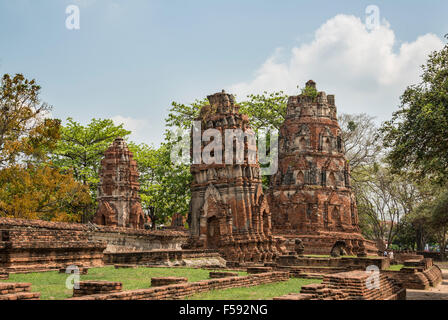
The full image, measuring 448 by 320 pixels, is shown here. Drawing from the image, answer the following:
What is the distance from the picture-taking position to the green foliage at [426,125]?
16453 millimetres

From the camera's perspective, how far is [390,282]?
14.1m

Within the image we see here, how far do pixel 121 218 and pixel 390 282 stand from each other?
21.3m

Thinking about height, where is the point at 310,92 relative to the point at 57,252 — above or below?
above

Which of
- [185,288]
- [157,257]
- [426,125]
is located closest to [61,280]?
[185,288]

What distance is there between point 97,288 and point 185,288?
195 cm

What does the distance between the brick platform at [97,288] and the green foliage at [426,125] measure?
12107 mm

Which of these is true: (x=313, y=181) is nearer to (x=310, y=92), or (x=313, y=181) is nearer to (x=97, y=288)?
(x=310, y=92)

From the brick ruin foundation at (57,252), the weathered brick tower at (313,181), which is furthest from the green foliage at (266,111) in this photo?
the brick ruin foundation at (57,252)

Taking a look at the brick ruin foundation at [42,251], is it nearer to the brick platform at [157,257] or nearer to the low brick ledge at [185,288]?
the brick platform at [157,257]

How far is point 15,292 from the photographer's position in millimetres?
7438

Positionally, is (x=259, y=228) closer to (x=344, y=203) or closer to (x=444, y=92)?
(x=444, y=92)

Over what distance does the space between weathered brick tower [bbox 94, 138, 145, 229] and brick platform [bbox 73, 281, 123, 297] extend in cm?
2369

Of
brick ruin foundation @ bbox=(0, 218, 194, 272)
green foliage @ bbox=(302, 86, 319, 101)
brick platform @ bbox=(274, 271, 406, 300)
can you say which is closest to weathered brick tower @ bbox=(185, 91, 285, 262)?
brick ruin foundation @ bbox=(0, 218, 194, 272)
